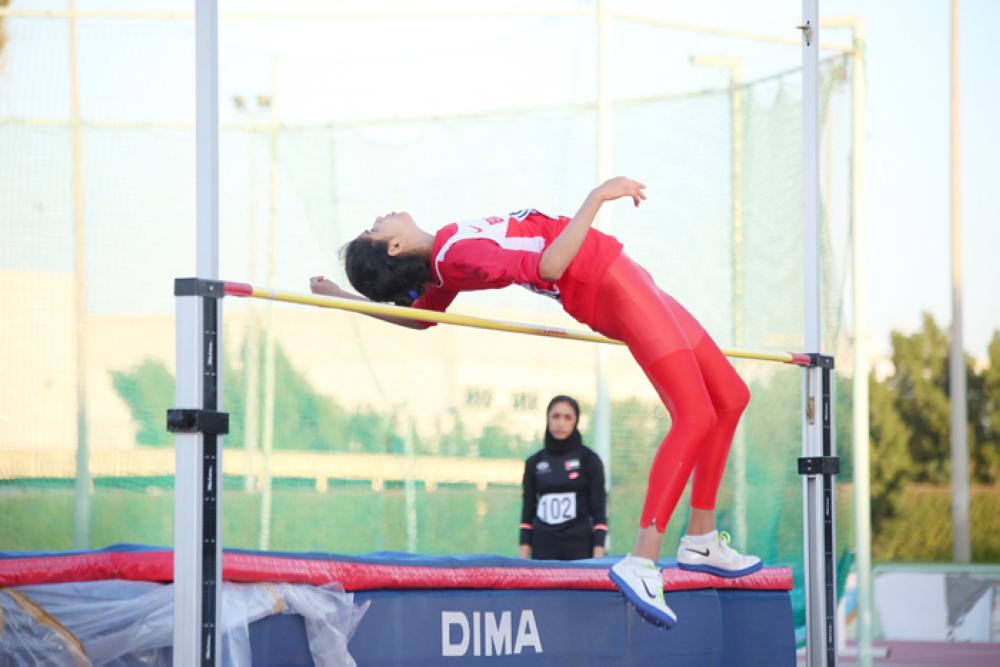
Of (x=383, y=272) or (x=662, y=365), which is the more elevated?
(x=383, y=272)

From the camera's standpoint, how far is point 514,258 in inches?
123

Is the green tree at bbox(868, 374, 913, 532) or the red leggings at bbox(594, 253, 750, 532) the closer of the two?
the red leggings at bbox(594, 253, 750, 532)

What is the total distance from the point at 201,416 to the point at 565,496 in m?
2.91

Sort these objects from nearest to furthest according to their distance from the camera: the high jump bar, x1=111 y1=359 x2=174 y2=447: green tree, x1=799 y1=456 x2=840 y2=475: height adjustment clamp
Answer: the high jump bar < x1=799 y1=456 x2=840 y2=475: height adjustment clamp < x1=111 y1=359 x2=174 y2=447: green tree

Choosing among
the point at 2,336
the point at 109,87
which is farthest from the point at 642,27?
the point at 2,336

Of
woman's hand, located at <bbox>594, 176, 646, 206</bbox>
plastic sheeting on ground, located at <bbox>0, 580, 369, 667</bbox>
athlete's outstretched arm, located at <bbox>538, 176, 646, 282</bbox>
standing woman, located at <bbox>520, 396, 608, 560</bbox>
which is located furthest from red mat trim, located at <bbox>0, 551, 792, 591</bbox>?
standing woman, located at <bbox>520, 396, 608, 560</bbox>

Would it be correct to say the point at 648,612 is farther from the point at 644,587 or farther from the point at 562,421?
the point at 562,421

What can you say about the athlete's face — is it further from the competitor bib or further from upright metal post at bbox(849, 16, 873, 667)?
upright metal post at bbox(849, 16, 873, 667)

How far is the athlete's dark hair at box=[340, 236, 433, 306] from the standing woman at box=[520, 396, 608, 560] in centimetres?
208

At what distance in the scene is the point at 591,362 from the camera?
7.40 metres

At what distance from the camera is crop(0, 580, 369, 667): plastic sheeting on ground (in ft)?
9.82

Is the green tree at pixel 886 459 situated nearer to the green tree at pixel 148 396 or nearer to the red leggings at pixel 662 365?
the green tree at pixel 148 396

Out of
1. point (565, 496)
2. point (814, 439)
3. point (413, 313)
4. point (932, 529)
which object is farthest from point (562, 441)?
point (932, 529)

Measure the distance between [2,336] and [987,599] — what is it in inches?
285
